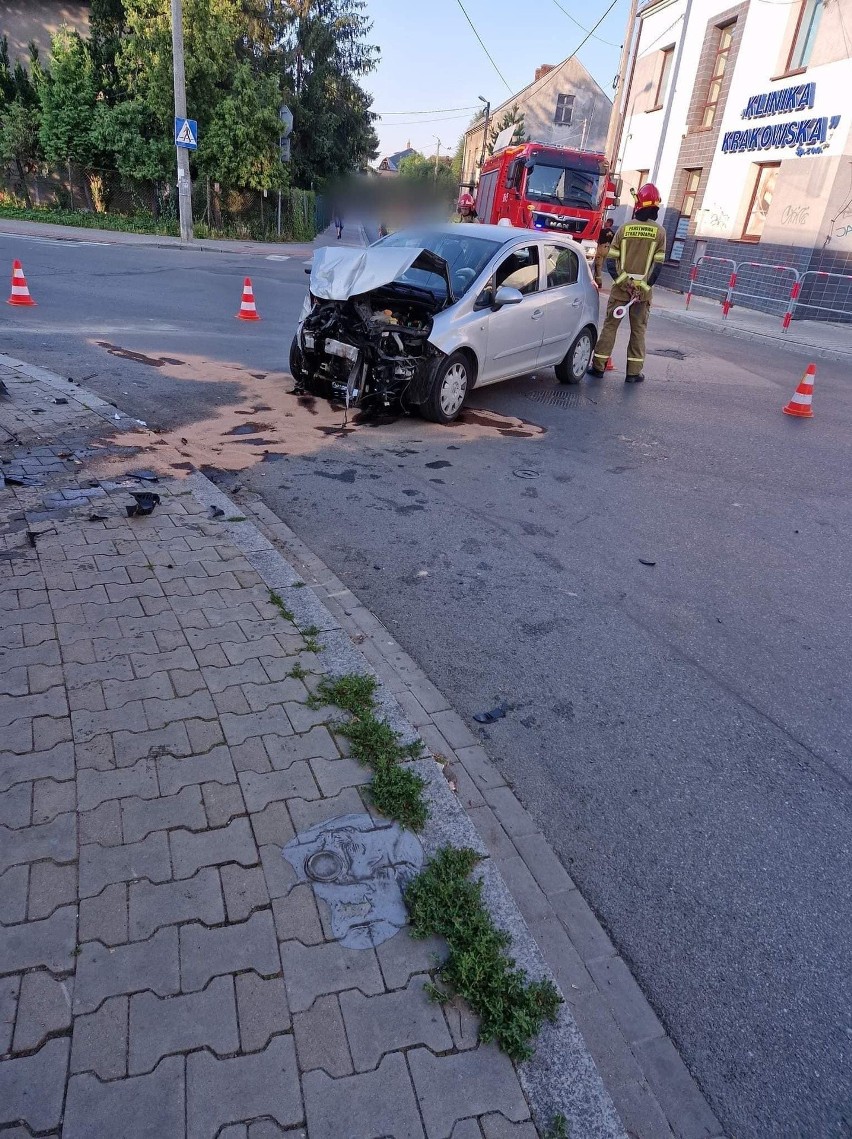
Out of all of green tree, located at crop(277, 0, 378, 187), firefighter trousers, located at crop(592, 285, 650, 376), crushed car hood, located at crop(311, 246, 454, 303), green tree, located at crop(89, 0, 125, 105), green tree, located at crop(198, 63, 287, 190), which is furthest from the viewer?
green tree, located at crop(277, 0, 378, 187)

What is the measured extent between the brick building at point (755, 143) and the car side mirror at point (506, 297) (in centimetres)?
1375

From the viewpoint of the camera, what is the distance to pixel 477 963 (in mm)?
2180

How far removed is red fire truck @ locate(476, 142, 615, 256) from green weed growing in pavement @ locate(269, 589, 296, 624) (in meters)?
18.3

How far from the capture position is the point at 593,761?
327 cm

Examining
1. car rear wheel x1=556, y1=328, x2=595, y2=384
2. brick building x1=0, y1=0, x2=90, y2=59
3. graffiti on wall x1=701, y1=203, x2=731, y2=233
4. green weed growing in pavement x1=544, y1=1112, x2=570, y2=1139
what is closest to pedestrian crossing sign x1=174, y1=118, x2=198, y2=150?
brick building x1=0, y1=0, x2=90, y2=59

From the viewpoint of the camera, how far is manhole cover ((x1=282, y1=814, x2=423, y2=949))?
7.54 feet

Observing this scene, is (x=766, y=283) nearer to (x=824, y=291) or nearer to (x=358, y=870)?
(x=824, y=291)

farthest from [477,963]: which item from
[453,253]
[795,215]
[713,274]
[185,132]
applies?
[185,132]

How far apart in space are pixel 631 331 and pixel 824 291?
11552 mm

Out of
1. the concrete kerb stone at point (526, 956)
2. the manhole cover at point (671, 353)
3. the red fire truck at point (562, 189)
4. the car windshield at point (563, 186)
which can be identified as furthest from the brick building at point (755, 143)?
the concrete kerb stone at point (526, 956)

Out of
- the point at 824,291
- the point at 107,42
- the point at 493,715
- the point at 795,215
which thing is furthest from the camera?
the point at 107,42

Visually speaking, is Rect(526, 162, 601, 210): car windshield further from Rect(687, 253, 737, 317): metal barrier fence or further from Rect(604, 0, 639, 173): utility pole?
Rect(604, 0, 639, 173): utility pole

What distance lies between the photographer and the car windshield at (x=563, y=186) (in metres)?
19.8

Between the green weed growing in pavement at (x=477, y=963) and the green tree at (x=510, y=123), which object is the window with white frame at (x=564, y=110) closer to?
the green tree at (x=510, y=123)
